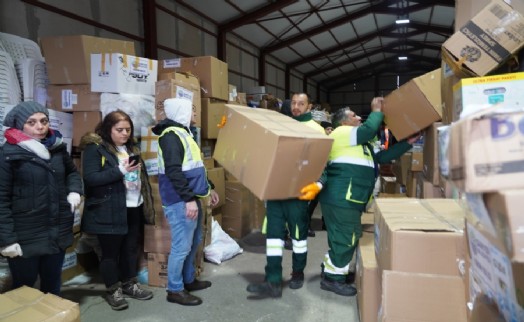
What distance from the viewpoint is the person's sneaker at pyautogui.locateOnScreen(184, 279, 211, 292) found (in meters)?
2.60

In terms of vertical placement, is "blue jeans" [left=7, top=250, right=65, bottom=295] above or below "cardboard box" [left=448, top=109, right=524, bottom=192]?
below

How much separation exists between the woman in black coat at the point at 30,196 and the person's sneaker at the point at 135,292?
62 cm

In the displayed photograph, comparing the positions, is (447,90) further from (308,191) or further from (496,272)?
(496,272)

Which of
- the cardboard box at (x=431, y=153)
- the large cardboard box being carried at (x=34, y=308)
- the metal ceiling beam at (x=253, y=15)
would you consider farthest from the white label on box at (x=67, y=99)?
the metal ceiling beam at (x=253, y=15)

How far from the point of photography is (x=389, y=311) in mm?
1247

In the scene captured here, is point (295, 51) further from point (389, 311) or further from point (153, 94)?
point (389, 311)

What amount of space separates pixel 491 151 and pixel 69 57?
2914 millimetres

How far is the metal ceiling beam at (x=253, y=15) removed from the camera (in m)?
6.57

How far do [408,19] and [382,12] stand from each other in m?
1.38

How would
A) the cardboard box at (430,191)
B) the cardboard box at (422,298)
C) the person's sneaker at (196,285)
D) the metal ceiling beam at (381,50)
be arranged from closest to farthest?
the cardboard box at (422,298) < the cardboard box at (430,191) < the person's sneaker at (196,285) < the metal ceiling beam at (381,50)

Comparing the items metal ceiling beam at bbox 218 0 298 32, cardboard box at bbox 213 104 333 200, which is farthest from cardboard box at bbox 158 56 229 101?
metal ceiling beam at bbox 218 0 298 32

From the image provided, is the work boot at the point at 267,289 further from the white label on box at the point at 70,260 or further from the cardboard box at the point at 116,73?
the cardboard box at the point at 116,73

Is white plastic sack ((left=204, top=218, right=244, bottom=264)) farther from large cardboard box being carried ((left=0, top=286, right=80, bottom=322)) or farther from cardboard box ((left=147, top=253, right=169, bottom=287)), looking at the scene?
large cardboard box being carried ((left=0, top=286, right=80, bottom=322))

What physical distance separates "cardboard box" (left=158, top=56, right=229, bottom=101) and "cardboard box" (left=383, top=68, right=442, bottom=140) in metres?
1.94
